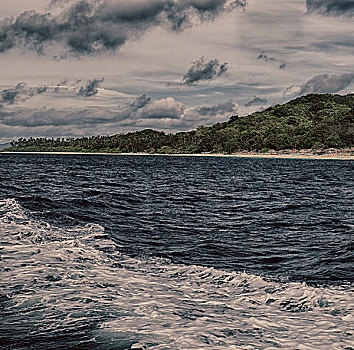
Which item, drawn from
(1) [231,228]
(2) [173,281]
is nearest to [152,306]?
(2) [173,281]

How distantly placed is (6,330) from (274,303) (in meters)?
5.75

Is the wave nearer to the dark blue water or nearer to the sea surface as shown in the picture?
the sea surface

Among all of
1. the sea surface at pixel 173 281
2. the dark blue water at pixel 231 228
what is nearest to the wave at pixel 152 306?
the sea surface at pixel 173 281

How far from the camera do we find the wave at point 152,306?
7.20 m

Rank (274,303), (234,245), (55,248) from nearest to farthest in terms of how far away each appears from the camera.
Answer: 1. (274,303)
2. (55,248)
3. (234,245)

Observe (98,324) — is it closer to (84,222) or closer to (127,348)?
(127,348)

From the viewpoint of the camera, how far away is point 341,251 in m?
15.2

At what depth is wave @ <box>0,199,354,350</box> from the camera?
23.6ft

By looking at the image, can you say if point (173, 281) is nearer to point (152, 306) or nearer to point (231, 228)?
point (152, 306)

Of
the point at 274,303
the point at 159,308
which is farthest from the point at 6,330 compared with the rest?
the point at 274,303

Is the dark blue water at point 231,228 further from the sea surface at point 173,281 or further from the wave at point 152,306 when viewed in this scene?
the wave at point 152,306

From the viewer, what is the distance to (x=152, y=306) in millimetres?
8977

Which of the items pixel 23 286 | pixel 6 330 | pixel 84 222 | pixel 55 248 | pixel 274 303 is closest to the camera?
pixel 6 330

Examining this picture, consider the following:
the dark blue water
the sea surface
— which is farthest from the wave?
the dark blue water
